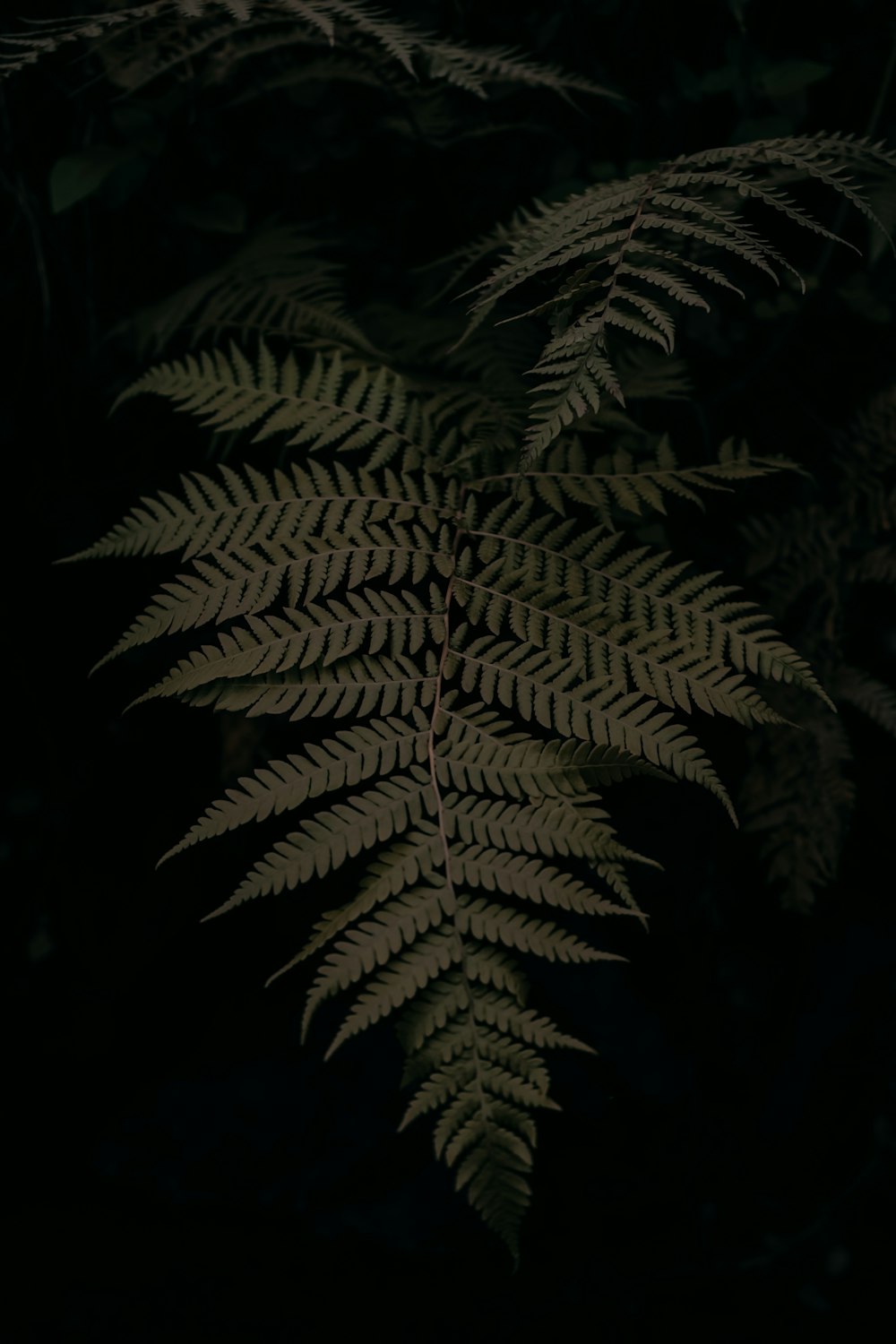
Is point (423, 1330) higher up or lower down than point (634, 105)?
lower down

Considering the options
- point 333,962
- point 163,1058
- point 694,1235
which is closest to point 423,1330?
point 694,1235

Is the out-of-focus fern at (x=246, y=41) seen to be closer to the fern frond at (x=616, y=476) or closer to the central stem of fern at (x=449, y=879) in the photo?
the fern frond at (x=616, y=476)

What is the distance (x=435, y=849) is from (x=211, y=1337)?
1.72 metres

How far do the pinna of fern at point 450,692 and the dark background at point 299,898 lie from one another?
2.29 ft

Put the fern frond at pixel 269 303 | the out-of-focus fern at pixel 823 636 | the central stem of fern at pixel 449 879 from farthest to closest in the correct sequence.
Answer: the out-of-focus fern at pixel 823 636 → the fern frond at pixel 269 303 → the central stem of fern at pixel 449 879

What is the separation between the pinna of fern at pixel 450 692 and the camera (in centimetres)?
112

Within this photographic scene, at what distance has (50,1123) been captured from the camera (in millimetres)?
2248

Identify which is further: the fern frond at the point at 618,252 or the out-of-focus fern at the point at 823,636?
the out-of-focus fern at the point at 823,636

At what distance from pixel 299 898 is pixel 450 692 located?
3.18ft

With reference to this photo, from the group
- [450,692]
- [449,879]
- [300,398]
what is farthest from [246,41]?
[449,879]

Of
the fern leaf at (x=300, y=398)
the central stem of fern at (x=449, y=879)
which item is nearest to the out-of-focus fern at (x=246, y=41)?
the fern leaf at (x=300, y=398)

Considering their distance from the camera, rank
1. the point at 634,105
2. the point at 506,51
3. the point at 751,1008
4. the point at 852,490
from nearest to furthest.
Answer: the point at 506,51, the point at 852,490, the point at 634,105, the point at 751,1008

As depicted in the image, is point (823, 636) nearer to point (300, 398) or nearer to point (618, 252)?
point (618, 252)

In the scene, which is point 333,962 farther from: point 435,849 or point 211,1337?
point 211,1337
